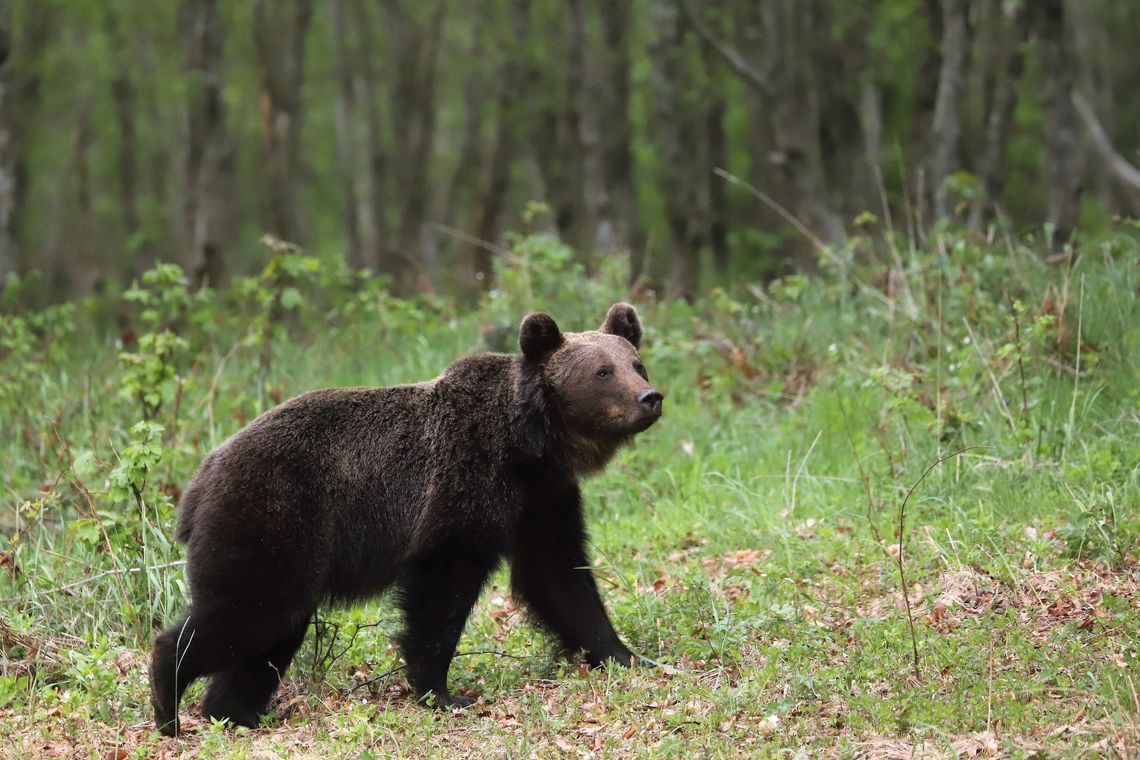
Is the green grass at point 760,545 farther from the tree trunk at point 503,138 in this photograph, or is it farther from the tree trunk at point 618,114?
the tree trunk at point 503,138

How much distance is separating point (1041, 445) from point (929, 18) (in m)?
11.6

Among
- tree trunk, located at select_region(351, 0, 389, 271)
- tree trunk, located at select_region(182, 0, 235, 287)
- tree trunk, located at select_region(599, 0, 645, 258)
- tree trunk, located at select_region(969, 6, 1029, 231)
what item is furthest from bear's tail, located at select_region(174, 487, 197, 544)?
tree trunk, located at select_region(351, 0, 389, 271)

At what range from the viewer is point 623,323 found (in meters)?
7.20

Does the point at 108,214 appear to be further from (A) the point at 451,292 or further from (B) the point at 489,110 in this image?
(A) the point at 451,292

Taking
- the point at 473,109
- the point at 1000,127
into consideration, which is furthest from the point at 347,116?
the point at 1000,127

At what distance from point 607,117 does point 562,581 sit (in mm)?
16081

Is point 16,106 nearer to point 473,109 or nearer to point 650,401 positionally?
point 473,109

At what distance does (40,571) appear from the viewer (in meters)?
8.01

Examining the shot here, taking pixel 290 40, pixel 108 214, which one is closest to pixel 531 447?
pixel 290 40

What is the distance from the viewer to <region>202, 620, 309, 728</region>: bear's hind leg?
21.1ft

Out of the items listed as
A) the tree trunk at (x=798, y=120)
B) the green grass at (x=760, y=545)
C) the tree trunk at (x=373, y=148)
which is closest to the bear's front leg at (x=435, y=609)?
the green grass at (x=760, y=545)

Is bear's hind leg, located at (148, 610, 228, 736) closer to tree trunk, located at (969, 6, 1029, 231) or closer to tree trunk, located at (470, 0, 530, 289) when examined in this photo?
tree trunk, located at (969, 6, 1029, 231)

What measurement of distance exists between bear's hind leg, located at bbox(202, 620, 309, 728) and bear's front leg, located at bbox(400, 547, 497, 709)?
61 centimetres

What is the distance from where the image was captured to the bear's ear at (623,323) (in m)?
7.17
